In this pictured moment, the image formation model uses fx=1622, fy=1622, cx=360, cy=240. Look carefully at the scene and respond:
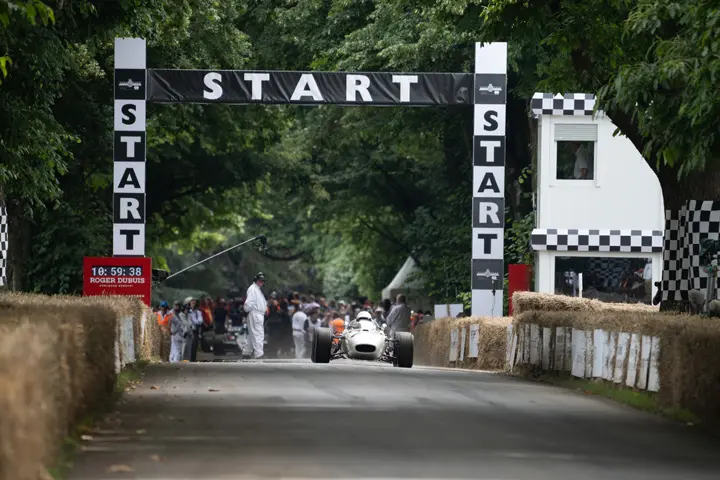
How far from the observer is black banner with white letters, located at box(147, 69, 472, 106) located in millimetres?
35094

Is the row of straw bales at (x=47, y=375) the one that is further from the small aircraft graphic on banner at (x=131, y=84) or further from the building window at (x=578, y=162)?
the building window at (x=578, y=162)

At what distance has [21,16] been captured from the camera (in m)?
18.1

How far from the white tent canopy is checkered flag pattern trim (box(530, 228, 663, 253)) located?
52.5 ft

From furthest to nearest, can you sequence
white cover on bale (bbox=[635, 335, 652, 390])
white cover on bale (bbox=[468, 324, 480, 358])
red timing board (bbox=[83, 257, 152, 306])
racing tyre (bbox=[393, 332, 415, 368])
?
red timing board (bbox=[83, 257, 152, 306]) < white cover on bale (bbox=[468, 324, 480, 358]) < racing tyre (bbox=[393, 332, 415, 368]) < white cover on bale (bbox=[635, 335, 652, 390])

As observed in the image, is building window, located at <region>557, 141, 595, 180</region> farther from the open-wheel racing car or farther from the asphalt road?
the asphalt road

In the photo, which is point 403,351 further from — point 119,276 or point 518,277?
point 518,277

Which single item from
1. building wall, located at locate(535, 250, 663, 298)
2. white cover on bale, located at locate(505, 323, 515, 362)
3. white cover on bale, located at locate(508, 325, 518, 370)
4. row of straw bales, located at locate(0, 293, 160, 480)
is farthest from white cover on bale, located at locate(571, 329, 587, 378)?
building wall, located at locate(535, 250, 663, 298)

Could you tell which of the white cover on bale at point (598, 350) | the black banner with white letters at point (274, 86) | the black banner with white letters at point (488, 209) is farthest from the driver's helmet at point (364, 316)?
the white cover on bale at point (598, 350)

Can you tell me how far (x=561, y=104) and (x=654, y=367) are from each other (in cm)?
2084

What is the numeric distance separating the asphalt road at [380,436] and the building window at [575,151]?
19.3m

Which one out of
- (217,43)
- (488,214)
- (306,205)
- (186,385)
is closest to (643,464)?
(186,385)

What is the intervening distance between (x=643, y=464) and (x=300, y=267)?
88.3 meters

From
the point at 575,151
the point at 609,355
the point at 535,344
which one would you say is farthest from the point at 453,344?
the point at 609,355

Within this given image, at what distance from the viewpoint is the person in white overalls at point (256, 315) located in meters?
38.3
